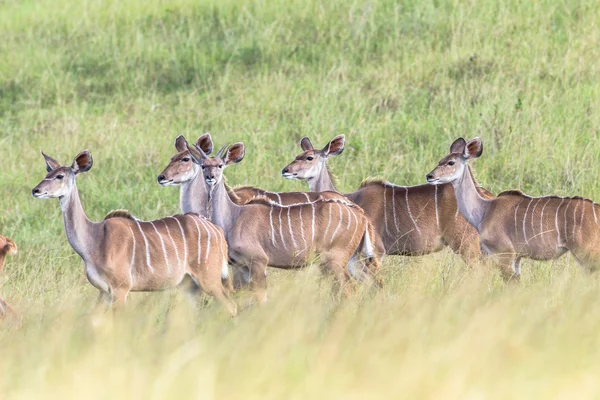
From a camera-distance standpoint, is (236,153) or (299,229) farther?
(236,153)

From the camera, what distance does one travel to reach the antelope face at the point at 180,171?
26.1 feet

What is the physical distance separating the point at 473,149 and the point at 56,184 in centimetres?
288

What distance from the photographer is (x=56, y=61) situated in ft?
47.0

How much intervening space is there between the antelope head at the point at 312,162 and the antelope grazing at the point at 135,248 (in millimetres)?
1703

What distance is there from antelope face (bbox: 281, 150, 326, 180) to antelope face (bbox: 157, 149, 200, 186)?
901mm

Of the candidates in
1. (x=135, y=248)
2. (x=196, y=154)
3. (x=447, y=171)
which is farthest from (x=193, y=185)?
(x=447, y=171)

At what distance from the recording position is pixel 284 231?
7.55 meters

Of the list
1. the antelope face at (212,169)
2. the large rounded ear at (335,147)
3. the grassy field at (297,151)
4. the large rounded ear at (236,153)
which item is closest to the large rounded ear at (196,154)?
the antelope face at (212,169)

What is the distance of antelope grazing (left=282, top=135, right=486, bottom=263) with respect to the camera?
8.25m

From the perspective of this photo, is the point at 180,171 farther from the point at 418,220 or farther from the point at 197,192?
the point at 418,220

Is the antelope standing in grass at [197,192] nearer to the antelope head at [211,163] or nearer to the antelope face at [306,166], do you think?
the antelope head at [211,163]

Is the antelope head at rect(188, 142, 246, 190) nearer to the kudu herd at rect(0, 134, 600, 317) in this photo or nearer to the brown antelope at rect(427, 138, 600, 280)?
the kudu herd at rect(0, 134, 600, 317)

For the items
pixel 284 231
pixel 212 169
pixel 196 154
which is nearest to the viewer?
pixel 284 231

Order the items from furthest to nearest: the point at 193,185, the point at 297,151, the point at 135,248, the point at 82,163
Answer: the point at 297,151 < the point at 193,185 < the point at 82,163 < the point at 135,248
